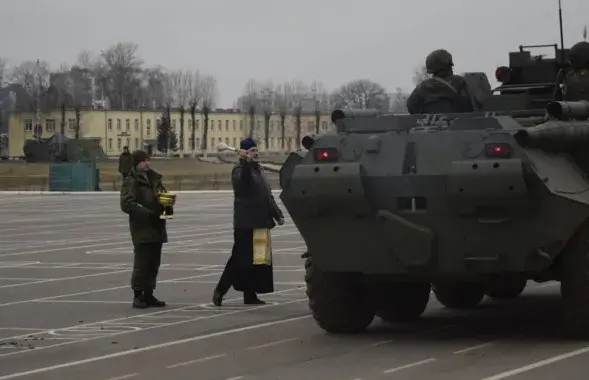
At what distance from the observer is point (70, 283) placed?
19062 millimetres

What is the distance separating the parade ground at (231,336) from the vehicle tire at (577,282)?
21 cm

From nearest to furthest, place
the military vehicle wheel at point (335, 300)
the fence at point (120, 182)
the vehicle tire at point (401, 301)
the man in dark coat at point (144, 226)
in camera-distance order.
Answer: the military vehicle wheel at point (335, 300) → the vehicle tire at point (401, 301) → the man in dark coat at point (144, 226) → the fence at point (120, 182)

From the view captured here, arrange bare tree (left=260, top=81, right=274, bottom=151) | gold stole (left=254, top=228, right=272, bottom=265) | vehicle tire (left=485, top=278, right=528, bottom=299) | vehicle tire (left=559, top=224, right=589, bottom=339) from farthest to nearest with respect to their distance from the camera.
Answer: bare tree (left=260, top=81, right=274, bottom=151), gold stole (left=254, top=228, right=272, bottom=265), vehicle tire (left=485, top=278, right=528, bottom=299), vehicle tire (left=559, top=224, right=589, bottom=339)

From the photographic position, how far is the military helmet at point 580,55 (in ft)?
42.8

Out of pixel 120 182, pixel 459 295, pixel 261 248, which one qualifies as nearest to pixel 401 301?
pixel 459 295

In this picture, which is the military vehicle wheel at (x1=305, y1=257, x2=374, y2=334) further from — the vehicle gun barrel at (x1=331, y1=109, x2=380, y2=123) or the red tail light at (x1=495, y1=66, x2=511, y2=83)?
the red tail light at (x1=495, y1=66, x2=511, y2=83)

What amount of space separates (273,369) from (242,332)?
2.46 m

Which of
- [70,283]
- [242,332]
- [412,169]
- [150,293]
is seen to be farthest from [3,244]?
[412,169]

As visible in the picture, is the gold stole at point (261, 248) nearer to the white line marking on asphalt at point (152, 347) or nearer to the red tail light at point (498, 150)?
the white line marking on asphalt at point (152, 347)

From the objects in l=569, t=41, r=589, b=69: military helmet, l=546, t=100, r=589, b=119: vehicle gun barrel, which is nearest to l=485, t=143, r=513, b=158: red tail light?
l=546, t=100, r=589, b=119: vehicle gun barrel

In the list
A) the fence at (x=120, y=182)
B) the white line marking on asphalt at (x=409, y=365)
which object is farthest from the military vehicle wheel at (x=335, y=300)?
the fence at (x=120, y=182)

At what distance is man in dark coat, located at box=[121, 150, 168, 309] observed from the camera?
51.0ft

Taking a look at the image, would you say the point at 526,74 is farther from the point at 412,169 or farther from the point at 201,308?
the point at 201,308

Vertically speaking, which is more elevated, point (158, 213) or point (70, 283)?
point (158, 213)
